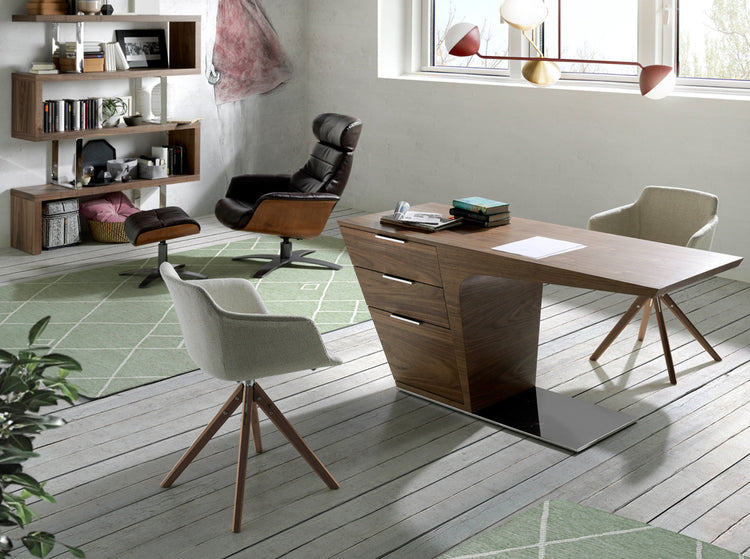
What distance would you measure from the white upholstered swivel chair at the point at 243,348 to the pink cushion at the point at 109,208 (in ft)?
12.9

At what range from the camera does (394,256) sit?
3.91m

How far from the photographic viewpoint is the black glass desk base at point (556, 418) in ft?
12.1

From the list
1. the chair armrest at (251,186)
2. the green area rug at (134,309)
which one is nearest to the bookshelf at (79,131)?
the green area rug at (134,309)

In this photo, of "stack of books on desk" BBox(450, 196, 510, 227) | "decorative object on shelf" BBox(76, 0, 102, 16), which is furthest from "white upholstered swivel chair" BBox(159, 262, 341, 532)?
"decorative object on shelf" BBox(76, 0, 102, 16)

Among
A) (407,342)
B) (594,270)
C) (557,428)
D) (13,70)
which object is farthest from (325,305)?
(13,70)

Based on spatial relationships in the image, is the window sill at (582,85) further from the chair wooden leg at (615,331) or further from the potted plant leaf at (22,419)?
the potted plant leaf at (22,419)

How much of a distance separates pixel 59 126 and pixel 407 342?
3.64 m

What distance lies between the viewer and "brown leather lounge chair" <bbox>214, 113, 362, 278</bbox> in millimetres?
5930

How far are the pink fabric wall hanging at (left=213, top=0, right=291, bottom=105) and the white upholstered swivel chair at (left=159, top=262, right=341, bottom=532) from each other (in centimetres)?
491

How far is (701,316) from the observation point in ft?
17.3

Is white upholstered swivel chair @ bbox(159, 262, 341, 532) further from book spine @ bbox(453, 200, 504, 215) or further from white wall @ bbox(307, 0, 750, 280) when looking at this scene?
white wall @ bbox(307, 0, 750, 280)

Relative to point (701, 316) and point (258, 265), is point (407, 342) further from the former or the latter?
point (258, 265)

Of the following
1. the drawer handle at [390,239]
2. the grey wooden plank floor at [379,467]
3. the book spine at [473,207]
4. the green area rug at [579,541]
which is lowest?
the green area rug at [579,541]

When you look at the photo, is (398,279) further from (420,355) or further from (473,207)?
(473,207)
